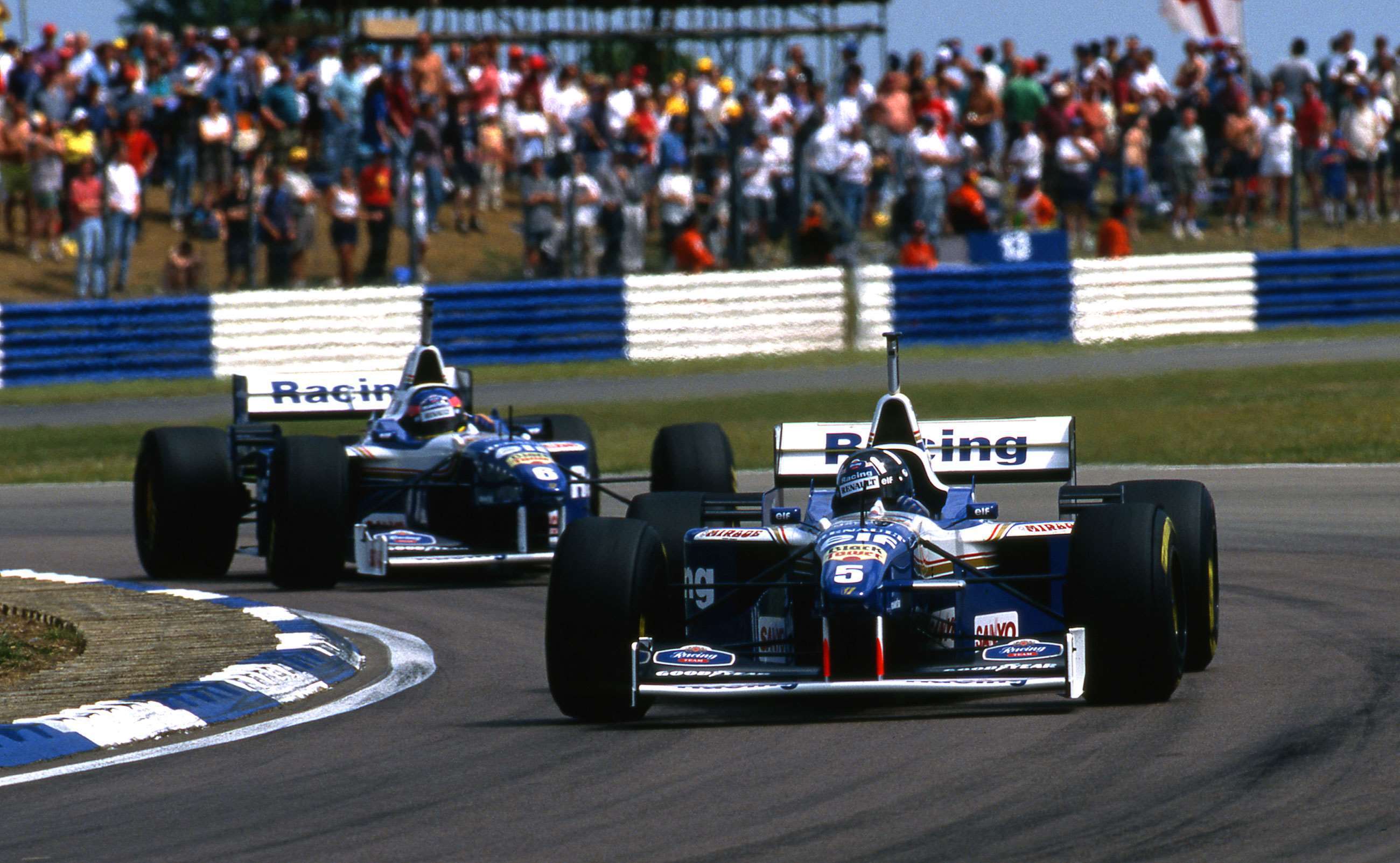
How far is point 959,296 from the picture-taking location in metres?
27.1

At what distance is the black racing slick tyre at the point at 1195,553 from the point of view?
8523 millimetres

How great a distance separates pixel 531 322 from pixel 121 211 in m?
4.84

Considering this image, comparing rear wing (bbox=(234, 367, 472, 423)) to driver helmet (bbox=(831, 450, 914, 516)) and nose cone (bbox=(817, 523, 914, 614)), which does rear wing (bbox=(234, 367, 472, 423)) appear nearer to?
driver helmet (bbox=(831, 450, 914, 516))

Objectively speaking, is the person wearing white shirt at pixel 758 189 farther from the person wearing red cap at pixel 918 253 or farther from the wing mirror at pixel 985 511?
the wing mirror at pixel 985 511

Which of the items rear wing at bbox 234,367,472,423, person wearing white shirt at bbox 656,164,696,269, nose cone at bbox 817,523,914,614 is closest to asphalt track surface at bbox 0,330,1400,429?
person wearing white shirt at bbox 656,164,696,269

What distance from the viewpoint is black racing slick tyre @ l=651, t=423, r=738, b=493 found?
13281 millimetres

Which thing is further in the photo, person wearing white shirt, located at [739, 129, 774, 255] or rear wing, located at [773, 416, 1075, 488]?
person wearing white shirt, located at [739, 129, 774, 255]

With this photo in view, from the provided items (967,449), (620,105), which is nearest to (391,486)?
(967,449)

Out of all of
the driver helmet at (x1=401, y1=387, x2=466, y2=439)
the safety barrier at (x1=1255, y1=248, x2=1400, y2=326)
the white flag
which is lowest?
the driver helmet at (x1=401, y1=387, x2=466, y2=439)

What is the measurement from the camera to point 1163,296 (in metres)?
27.6

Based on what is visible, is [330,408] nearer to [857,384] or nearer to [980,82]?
[857,384]

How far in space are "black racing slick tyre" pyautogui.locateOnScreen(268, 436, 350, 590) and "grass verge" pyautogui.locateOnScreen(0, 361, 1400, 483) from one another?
5920 millimetres

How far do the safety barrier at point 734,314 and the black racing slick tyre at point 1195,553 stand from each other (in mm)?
17692

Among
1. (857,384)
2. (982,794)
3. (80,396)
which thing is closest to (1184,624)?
(982,794)
